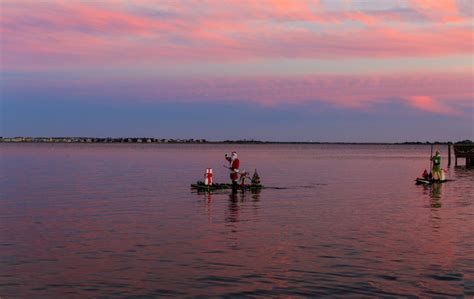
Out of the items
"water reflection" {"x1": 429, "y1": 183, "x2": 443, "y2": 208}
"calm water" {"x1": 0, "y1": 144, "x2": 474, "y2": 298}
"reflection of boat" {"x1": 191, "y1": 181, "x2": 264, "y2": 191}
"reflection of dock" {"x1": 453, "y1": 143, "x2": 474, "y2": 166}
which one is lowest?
"calm water" {"x1": 0, "y1": 144, "x2": 474, "y2": 298}

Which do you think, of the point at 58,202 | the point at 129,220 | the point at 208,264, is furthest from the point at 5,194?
the point at 208,264

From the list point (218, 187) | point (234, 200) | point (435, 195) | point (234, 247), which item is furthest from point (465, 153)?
point (234, 247)

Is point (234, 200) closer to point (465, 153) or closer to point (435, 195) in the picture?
point (435, 195)

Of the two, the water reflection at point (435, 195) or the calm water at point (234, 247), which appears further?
the water reflection at point (435, 195)

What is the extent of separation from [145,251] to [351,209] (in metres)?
Answer: 14.0

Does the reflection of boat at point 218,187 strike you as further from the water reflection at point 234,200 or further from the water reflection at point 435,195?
the water reflection at point 435,195

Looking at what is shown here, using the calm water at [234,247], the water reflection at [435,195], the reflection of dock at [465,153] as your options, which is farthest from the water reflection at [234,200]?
the reflection of dock at [465,153]

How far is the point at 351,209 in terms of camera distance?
29656 mm

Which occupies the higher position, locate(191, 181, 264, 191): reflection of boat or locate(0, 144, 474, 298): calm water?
locate(191, 181, 264, 191): reflection of boat

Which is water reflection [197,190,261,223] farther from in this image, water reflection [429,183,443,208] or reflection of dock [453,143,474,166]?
reflection of dock [453,143,474,166]

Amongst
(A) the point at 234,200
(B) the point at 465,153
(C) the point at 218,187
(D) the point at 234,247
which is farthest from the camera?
(B) the point at 465,153

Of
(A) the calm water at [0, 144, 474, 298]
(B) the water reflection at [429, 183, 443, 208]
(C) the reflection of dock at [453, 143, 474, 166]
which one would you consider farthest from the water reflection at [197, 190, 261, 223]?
(C) the reflection of dock at [453, 143, 474, 166]

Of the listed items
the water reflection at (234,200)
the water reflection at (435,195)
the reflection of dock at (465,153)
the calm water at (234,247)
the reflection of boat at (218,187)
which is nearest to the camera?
the calm water at (234,247)

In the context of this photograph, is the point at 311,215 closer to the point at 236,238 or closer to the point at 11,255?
the point at 236,238
